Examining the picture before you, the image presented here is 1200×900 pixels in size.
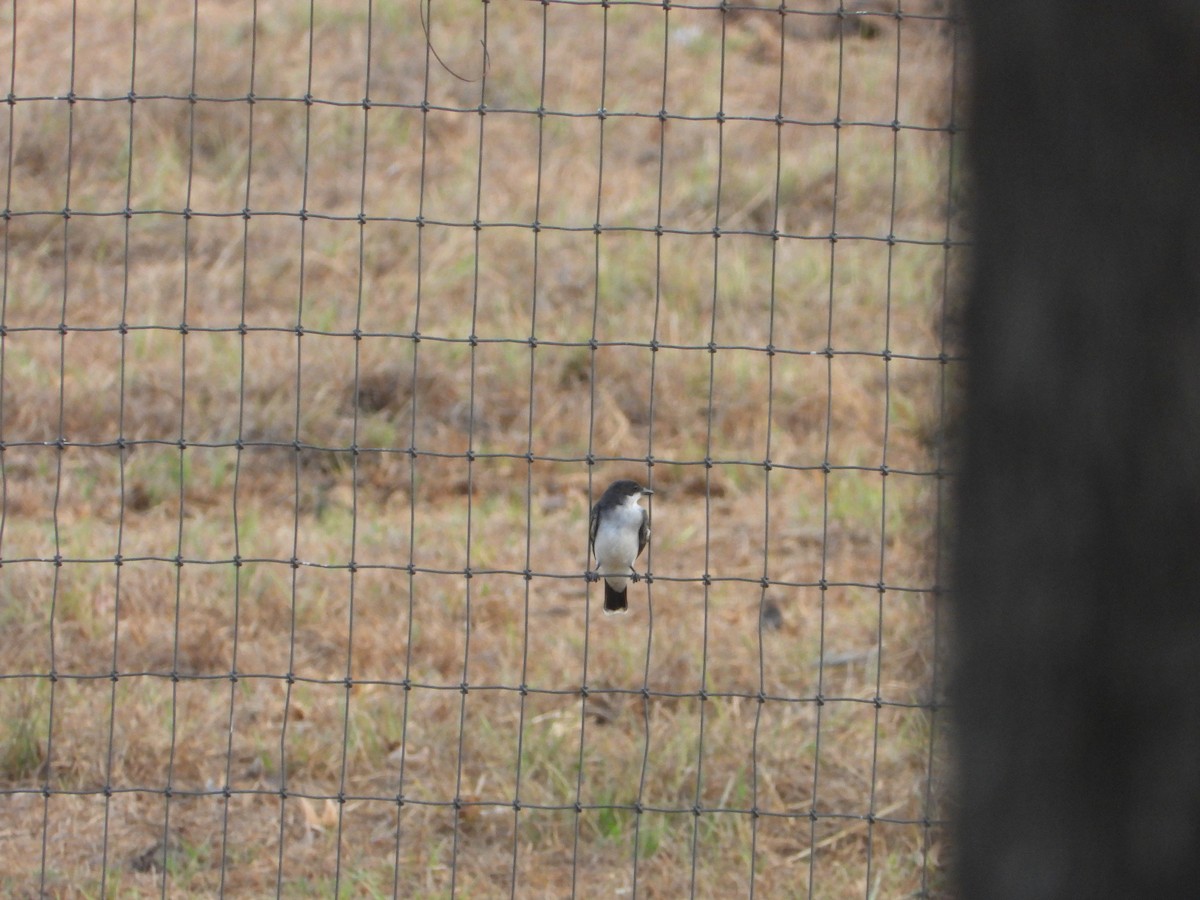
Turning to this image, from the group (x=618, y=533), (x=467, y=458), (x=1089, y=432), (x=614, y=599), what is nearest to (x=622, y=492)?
(x=618, y=533)

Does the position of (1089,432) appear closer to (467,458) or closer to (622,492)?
(467,458)

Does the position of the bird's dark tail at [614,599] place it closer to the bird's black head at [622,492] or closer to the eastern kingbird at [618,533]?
the eastern kingbird at [618,533]

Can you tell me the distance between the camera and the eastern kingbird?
403cm

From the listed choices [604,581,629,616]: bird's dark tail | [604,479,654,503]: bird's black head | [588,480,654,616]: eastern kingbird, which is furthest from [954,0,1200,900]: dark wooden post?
[604,581,629,616]: bird's dark tail

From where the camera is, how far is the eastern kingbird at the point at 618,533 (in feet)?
13.2

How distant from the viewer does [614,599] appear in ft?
14.1

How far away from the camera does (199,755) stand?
4.68m

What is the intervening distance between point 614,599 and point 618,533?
294mm

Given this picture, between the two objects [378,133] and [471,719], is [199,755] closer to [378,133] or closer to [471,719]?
[471,719]

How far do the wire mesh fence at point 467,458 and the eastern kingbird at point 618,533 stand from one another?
8cm

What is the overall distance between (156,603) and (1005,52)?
189 inches

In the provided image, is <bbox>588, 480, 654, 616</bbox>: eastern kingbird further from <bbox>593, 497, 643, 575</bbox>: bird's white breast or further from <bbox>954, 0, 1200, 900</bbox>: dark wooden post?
<bbox>954, 0, 1200, 900</bbox>: dark wooden post

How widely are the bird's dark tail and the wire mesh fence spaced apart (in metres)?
0.25

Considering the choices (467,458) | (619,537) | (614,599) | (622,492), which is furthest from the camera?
(614,599)
